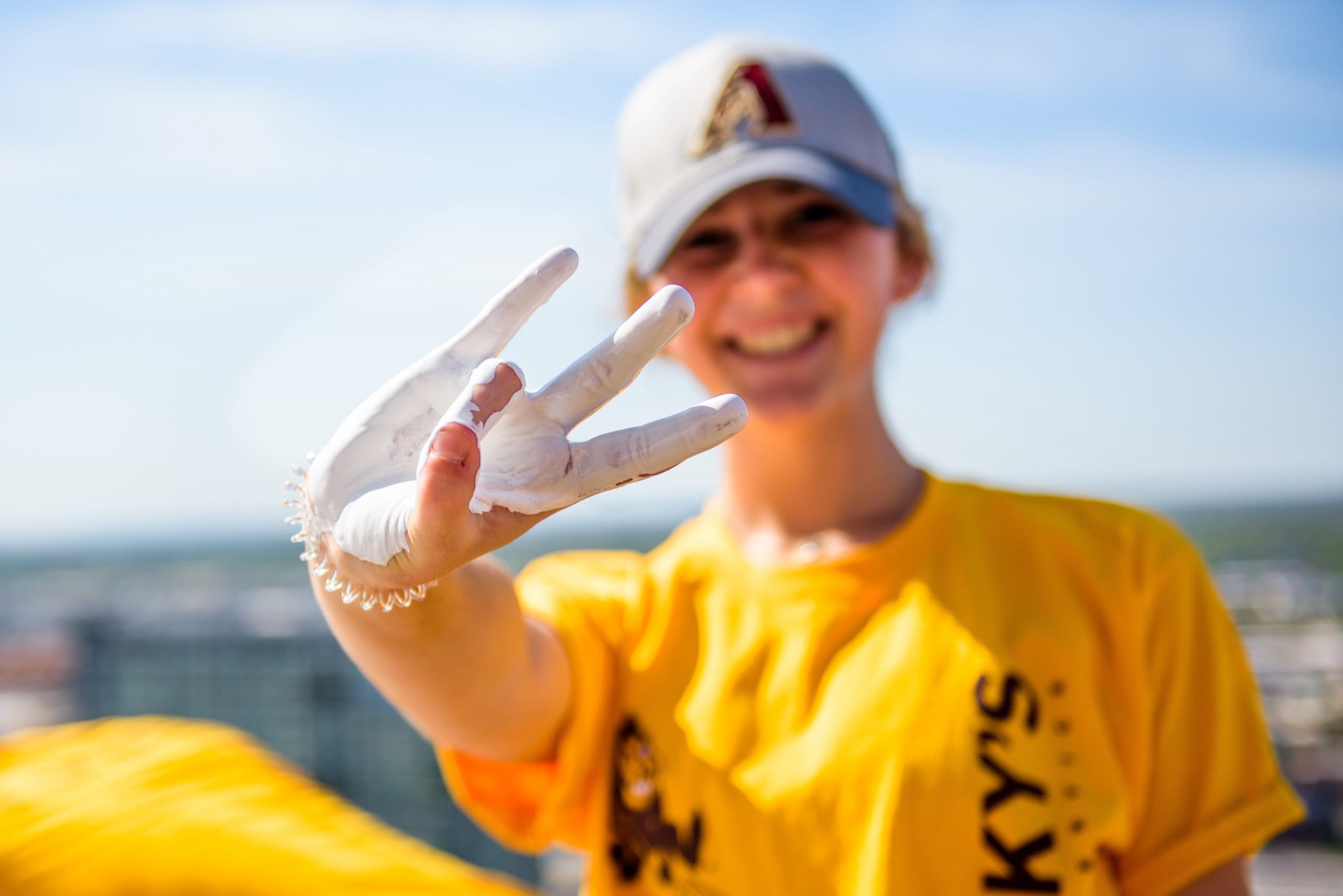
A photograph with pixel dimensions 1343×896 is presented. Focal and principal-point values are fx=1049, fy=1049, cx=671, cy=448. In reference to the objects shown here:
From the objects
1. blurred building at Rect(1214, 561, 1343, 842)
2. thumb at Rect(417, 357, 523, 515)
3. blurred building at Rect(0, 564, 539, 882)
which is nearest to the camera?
thumb at Rect(417, 357, 523, 515)

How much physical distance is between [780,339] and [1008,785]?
0.62 metres

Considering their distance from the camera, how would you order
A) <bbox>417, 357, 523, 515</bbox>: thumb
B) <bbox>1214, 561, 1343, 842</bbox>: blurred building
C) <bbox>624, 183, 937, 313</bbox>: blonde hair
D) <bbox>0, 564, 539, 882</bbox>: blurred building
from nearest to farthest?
1. <bbox>417, 357, 523, 515</bbox>: thumb
2. <bbox>624, 183, 937, 313</bbox>: blonde hair
3. <bbox>0, 564, 539, 882</bbox>: blurred building
4. <bbox>1214, 561, 1343, 842</bbox>: blurred building

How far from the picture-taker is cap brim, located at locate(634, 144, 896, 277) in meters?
1.35

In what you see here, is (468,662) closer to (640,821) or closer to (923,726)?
(640,821)

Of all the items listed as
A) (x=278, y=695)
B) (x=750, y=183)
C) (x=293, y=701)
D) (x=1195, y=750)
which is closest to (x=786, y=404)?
(x=750, y=183)

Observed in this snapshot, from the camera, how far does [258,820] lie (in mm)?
1397

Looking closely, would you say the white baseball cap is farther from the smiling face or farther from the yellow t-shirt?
the yellow t-shirt

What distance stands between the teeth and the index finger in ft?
1.56

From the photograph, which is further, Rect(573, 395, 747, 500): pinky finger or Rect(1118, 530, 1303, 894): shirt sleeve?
Rect(1118, 530, 1303, 894): shirt sleeve

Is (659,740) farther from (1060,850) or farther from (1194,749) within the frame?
(1194,749)

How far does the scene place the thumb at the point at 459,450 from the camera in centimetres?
81

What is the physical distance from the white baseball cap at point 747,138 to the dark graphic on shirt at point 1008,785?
0.63 m

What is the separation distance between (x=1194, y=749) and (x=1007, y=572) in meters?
0.30

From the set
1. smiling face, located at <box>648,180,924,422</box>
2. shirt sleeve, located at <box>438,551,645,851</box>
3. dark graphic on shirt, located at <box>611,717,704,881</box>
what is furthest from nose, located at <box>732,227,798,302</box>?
dark graphic on shirt, located at <box>611,717,704,881</box>
